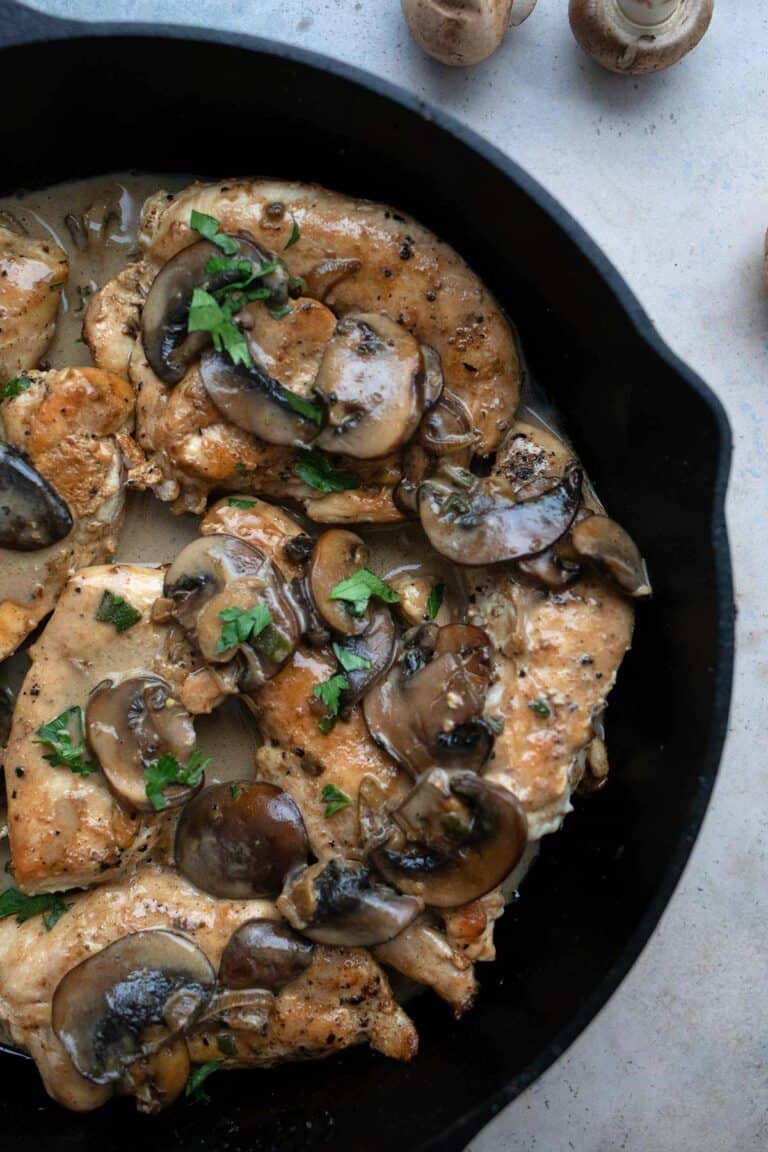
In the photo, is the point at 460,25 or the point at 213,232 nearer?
the point at 460,25

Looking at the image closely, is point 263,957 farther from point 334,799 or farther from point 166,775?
point 166,775

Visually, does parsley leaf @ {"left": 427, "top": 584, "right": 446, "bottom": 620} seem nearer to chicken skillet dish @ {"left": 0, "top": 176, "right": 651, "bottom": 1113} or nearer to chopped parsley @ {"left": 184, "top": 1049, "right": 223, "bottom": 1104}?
chicken skillet dish @ {"left": 0, "top": 176, "right": 651, "bottom": 1113}

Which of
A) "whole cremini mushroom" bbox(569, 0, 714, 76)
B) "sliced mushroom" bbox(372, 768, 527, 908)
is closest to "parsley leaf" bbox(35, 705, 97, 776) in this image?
"sliced mushroom" bbox(372, 768, 527, 908)

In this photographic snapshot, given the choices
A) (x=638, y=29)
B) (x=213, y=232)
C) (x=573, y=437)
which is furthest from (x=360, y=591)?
(x=638, y=29)

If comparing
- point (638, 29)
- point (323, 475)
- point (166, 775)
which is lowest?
point (166, 775)

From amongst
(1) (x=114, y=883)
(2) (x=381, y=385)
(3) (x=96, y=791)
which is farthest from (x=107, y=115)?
(1) (x=114, y=883)

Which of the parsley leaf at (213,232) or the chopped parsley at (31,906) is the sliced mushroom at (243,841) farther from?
the parsley leaf at (213,232)
